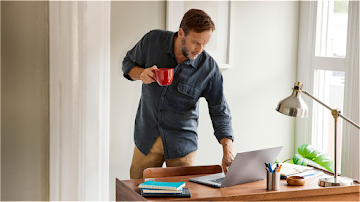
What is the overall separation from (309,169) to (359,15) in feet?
4.09

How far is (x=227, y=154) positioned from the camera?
2273 mm

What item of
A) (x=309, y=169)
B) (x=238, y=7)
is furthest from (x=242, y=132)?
(x=309, y=169)

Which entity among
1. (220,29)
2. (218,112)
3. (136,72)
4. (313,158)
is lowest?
(313,158)

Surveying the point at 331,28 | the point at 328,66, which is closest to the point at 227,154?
the point at 328,66

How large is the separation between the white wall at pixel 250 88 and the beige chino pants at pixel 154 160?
2.00ft

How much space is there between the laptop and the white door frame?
887 mm

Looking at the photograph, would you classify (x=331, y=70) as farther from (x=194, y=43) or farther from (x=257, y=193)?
(x=257, y=193)

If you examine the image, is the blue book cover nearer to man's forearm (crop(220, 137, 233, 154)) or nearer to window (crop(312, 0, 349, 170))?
man's forearm (crop(220, 137, 233, 154))

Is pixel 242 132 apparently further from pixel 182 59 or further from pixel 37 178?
pixel 37 178

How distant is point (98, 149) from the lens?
267 centimetres

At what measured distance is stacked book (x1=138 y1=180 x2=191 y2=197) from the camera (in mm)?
1780

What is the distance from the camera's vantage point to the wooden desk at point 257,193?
5.97 ft

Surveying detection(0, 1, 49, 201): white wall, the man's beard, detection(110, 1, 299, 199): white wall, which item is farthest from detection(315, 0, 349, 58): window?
detection(0, 1, 49, 201): white wall

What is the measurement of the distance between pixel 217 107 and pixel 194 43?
0.44m
